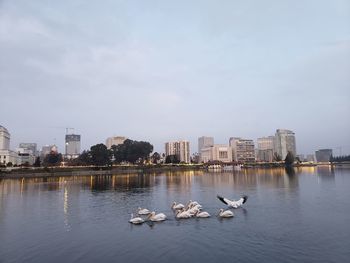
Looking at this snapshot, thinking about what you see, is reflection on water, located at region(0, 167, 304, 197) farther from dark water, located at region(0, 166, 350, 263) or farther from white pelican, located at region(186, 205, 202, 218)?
white pelican, located at region(186, 205, 202, 218)

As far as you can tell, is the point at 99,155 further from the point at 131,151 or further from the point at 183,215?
the point at 183,215

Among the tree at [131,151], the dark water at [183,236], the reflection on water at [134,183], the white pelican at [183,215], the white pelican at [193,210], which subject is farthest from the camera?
the tree at [131,151]

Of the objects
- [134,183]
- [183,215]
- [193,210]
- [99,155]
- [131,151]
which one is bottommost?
[183,215]

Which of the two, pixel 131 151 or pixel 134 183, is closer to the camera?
pixel 134 183

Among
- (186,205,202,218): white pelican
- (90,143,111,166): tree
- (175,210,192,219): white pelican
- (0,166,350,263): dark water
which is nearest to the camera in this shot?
(0,166,350,263): dark water

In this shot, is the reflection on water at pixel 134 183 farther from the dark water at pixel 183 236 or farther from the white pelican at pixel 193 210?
the white pelican at pixel 193 210

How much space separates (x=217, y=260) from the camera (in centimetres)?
1922

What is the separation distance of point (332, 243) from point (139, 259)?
42.5 feet

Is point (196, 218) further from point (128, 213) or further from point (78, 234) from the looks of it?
point (78, 234)

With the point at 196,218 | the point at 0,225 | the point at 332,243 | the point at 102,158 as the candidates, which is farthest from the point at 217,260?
the point at 102,158

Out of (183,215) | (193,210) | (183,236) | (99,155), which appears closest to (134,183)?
(193,210)

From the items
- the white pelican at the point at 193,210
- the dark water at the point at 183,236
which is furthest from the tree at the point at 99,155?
the white pelican at the point at 193,210

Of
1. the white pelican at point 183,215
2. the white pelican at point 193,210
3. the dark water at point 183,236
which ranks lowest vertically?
the dark water at point 183,236

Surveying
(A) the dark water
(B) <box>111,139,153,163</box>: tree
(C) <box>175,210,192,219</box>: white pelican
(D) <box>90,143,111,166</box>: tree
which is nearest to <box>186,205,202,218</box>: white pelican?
(C) <box>175,210,192,219</box>: white pelican
